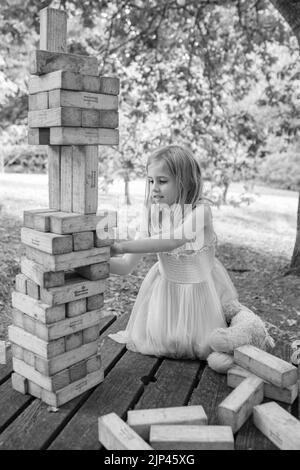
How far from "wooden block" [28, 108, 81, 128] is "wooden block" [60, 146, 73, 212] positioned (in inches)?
5.9

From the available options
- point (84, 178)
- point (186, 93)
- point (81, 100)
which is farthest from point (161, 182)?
point (186, 93)

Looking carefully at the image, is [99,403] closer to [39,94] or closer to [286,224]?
[39,94]

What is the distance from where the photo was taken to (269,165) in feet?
59.0

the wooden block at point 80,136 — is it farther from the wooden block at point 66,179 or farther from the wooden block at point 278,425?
the wooden block at point 278,425

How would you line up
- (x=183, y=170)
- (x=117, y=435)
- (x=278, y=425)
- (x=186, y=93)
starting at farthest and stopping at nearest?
(x=186, y=93) < (x=183, y=170) < (x=278, y=425) < (x=117, y=435)

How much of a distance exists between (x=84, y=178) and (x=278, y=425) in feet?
4.59

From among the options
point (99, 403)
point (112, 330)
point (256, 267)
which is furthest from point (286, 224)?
point (99, 403)

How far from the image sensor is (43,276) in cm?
212

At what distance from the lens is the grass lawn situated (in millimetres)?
4459

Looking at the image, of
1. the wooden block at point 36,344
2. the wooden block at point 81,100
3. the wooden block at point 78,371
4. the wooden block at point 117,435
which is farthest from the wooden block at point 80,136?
the wooden block at point 117,435

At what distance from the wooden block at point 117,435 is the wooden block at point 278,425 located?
552 mm

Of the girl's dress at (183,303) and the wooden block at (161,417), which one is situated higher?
the girl's dress at (183,303)

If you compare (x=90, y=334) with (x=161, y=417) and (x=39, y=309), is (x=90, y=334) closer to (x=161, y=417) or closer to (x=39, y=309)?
(x=39, y=309)

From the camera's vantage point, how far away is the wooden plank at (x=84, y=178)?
216cm
